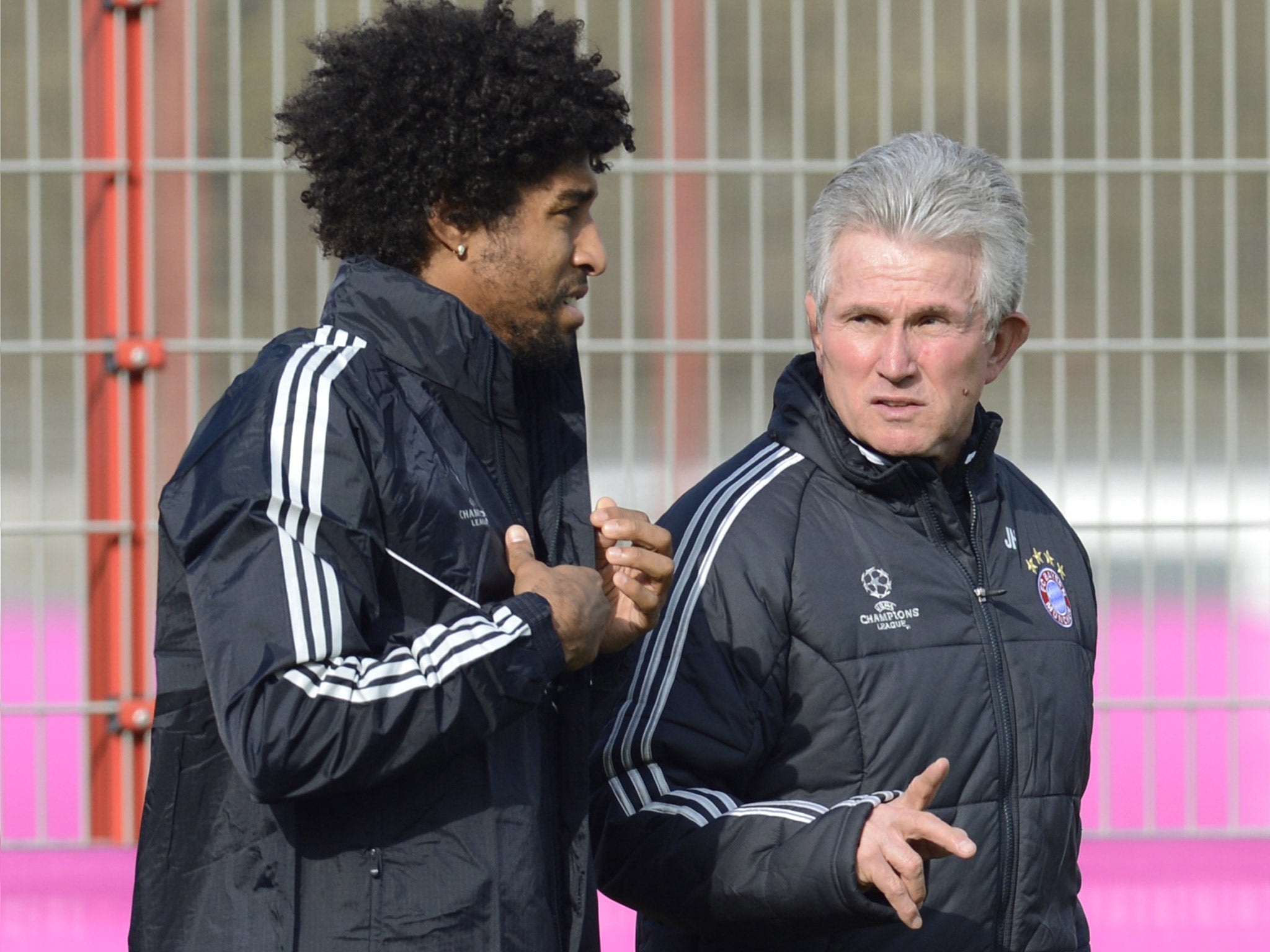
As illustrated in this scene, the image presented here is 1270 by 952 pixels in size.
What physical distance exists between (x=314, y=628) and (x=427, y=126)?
0.70m

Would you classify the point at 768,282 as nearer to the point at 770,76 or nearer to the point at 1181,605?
the point at 770,76

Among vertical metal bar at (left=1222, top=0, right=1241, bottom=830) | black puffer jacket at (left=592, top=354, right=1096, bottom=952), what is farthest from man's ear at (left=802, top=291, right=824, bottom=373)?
vertical metal bar at (left=1222, top=0, right=1241, bottom=830)

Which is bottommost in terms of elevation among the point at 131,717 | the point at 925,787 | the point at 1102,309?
the point at 131,717

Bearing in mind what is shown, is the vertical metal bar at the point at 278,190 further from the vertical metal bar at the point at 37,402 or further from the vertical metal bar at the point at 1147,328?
the vertical metal bar at the point at 1147,328

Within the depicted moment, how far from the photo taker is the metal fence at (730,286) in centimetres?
402

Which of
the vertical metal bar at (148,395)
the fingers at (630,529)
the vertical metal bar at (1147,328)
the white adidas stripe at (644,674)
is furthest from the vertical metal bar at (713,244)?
the fingers at (630,529)

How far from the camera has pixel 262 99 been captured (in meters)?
4.05

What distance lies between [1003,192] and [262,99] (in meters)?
2.30

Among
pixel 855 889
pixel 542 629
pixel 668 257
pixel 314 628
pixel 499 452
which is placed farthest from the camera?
pixel 668 257

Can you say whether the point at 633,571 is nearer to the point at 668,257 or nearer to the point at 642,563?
the point at 642,563

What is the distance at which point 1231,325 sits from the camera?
13.2 ft

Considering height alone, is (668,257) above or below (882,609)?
above

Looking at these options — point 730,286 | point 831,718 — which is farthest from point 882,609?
point 730,286

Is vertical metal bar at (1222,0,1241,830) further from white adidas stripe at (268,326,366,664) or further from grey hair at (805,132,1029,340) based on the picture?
white adidas stripe at (268,326,366,664)
